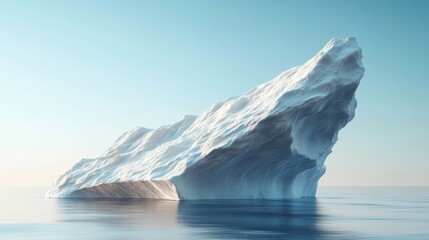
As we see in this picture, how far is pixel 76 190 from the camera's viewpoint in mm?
47344

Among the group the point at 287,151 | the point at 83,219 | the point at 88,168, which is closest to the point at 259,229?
the point at 83,219

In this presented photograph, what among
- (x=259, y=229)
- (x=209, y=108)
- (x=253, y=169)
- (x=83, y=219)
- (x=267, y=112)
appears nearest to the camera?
(x=259, y=229)

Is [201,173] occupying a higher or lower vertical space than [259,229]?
higher

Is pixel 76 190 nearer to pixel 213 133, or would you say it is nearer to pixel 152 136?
pixel 152 136

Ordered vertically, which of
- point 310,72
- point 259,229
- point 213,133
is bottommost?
point 259,229

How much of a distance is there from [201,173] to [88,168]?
1162 cm

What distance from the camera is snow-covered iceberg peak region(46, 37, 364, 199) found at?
120ft

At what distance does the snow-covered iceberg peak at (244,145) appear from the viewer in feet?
120

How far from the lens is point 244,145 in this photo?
37219mm

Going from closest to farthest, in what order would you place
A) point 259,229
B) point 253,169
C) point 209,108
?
point 259,229
point 253,169
point 209,108

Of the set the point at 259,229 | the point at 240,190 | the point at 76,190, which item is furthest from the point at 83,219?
the point at 76,190

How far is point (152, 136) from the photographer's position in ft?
160

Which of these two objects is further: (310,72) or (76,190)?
(76,190)

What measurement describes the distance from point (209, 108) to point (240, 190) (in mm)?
6580
